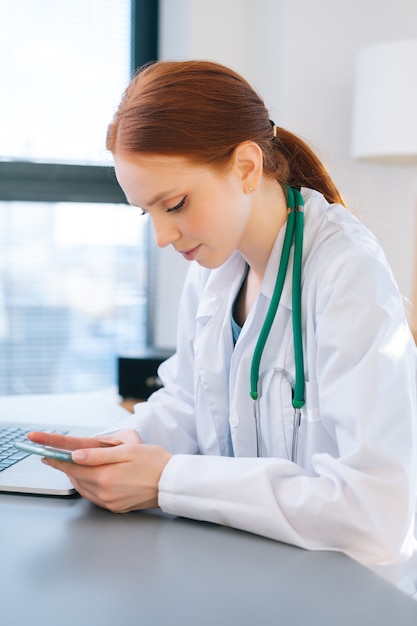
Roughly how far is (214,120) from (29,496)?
0.58 meters

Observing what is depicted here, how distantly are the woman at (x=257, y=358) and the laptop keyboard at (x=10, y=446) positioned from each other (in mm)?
111

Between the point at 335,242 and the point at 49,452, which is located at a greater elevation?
the point at 335,242

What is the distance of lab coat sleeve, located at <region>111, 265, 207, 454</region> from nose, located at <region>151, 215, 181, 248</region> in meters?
0.32

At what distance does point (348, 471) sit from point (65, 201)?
199cm

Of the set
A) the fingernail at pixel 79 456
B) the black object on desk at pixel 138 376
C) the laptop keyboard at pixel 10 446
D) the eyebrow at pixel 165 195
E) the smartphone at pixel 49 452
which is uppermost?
the eyebrow at pixel 165 195

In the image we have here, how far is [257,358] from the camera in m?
1.19

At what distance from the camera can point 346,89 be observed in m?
2.53

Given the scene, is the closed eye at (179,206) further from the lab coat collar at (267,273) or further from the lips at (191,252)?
the lab coat collar at (267,273)

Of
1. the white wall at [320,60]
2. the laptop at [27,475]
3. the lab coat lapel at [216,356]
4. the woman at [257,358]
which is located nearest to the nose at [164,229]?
the woman at [257,358]

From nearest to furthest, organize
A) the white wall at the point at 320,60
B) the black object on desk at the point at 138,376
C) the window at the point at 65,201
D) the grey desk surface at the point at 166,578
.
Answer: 1. the grey desk surface at the point at 166,578
2. the black object on desk at the point at 138,376
3. the white wall at the point at 320,60
4. the window at the point at 65,201

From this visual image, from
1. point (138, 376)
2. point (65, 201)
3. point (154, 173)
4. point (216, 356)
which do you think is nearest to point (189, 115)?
point (154, 173)

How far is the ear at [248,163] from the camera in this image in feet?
3.81

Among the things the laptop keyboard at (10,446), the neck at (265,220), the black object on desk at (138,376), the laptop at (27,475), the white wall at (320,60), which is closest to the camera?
the laptop at (27,475)

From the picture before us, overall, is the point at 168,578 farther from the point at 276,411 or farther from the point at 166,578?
the point at 276,411
